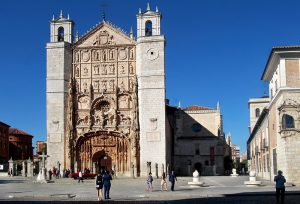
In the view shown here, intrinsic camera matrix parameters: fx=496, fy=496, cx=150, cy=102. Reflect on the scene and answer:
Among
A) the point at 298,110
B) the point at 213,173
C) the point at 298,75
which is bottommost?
the point at 213,173

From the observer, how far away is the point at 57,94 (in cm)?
5644

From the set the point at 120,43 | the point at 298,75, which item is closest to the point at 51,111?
the point at 120,43

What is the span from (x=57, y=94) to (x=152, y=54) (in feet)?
38.5

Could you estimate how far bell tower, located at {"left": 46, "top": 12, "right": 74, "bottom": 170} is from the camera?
55.6 metres

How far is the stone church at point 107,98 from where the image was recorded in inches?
2141

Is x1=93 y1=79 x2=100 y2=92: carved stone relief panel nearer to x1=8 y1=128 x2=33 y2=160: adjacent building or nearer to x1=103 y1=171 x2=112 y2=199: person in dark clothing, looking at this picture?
x1=103 y1=171 x2=112 y2=199: person in dark clothing

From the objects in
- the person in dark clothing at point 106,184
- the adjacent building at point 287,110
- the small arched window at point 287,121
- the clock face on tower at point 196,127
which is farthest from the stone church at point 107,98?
the person in dark clothing at point 106,184

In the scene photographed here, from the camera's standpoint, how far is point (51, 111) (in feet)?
185

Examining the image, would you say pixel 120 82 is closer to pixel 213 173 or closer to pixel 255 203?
pixel 213 173

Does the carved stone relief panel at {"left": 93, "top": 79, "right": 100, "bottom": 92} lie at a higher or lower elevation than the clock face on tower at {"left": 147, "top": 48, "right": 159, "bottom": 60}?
lower

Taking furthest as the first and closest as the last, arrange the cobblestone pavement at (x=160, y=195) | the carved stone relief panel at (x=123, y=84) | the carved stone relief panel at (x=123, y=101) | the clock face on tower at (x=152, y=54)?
the carved stone relief panel at (x=123, y=84) → the carved stone relief panel at (x=123, y=101) → the clock face on tower at (x=152, y=54) → the cobblestone pavement at (x=160, y=195)

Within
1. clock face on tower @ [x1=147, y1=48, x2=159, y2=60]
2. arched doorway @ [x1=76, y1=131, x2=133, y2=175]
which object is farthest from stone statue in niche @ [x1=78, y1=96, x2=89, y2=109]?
clock face on tower @ [x1=147, y1=48, x2=159, y2=60]

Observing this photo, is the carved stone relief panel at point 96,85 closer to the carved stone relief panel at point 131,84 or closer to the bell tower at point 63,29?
the carved stone relief panel at point 131,84

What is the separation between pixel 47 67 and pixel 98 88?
6294 millimetres
